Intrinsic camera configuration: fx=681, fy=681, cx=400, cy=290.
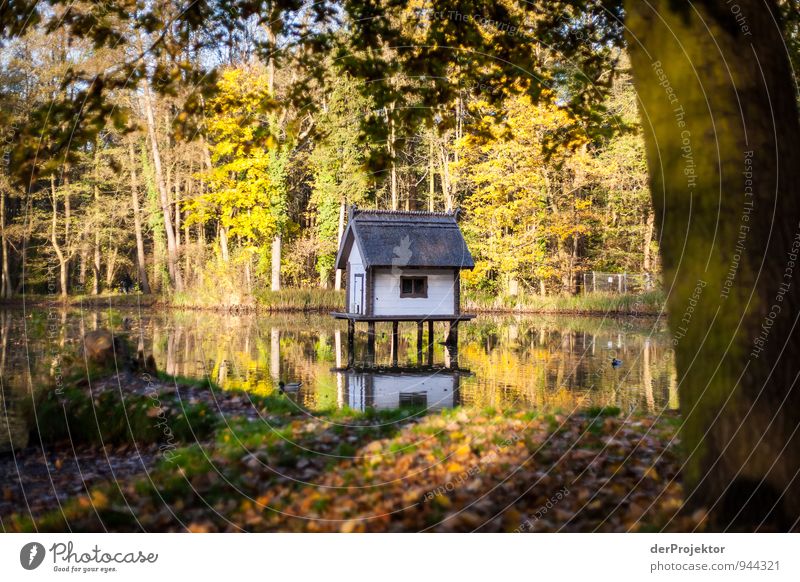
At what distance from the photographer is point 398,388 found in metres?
11.9

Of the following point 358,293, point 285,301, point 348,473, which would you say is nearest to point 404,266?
point 358,293

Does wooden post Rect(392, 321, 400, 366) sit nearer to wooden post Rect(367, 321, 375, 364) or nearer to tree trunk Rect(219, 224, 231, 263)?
wooden post Rect(367, 321, 375, 364)

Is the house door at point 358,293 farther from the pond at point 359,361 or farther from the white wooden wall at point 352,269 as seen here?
the pond at point 359,361

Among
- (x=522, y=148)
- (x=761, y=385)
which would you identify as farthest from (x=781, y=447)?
(x=522, y=148)

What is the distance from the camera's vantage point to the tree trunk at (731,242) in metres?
3.17

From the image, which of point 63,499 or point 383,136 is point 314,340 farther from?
point 63,499

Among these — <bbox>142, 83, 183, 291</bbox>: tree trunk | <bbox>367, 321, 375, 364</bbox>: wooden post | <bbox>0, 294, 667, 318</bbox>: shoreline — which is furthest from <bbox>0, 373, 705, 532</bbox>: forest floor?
<bbox>367, 321, 375, 364</bbox>: wooden post

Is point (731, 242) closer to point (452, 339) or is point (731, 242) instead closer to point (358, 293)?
point (358, 293)

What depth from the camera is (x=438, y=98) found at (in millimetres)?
6227

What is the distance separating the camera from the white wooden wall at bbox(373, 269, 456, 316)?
15.5 metres

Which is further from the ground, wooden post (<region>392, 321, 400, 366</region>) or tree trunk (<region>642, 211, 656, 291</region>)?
tree trunk (<region>642, 211, 656, 291</region>)
